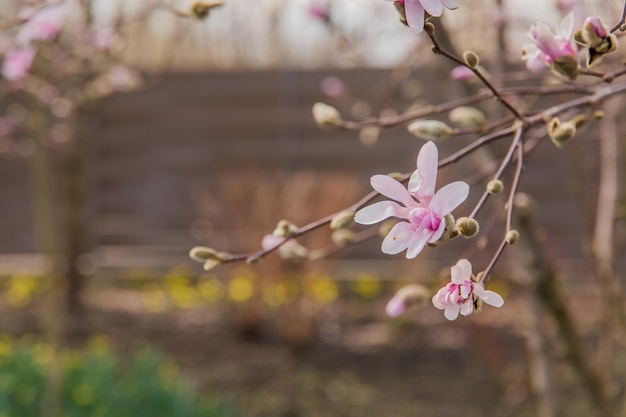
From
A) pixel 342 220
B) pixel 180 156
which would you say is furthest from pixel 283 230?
pixel 180 156

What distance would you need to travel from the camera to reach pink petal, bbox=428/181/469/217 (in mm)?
795

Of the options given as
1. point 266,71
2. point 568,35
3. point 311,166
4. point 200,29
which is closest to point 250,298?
point 311,166

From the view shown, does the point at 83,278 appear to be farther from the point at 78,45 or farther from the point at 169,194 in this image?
the point at 78,45

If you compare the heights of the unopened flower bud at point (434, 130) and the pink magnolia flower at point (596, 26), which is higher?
the pink magnolia flower at point (596, 26)

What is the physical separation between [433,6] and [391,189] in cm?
17

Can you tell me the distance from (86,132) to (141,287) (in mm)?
1441

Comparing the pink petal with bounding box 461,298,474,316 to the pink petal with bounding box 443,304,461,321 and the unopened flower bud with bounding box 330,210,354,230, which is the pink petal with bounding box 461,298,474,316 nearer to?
the pink petal with bounding box 443,304,461,321

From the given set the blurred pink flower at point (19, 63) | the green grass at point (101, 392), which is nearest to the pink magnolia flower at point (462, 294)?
the green grass at point (101, 392)

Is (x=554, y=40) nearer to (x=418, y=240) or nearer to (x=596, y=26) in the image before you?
(x=596, y=26)

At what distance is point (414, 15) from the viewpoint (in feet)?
2.70

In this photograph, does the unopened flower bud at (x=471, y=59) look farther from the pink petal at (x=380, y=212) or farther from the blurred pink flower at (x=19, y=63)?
the blurred pink flower at (x=19, y=63)

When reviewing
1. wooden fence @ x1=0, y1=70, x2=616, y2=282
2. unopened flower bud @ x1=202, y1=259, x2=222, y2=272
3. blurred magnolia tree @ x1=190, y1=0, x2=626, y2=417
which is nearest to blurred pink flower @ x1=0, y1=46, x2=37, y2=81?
blurred magnolia tree @ x1=190, y1=0, x2=626, y2=417

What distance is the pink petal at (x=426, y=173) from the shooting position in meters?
0.79

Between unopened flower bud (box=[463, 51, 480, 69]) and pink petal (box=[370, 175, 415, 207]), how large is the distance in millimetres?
194
